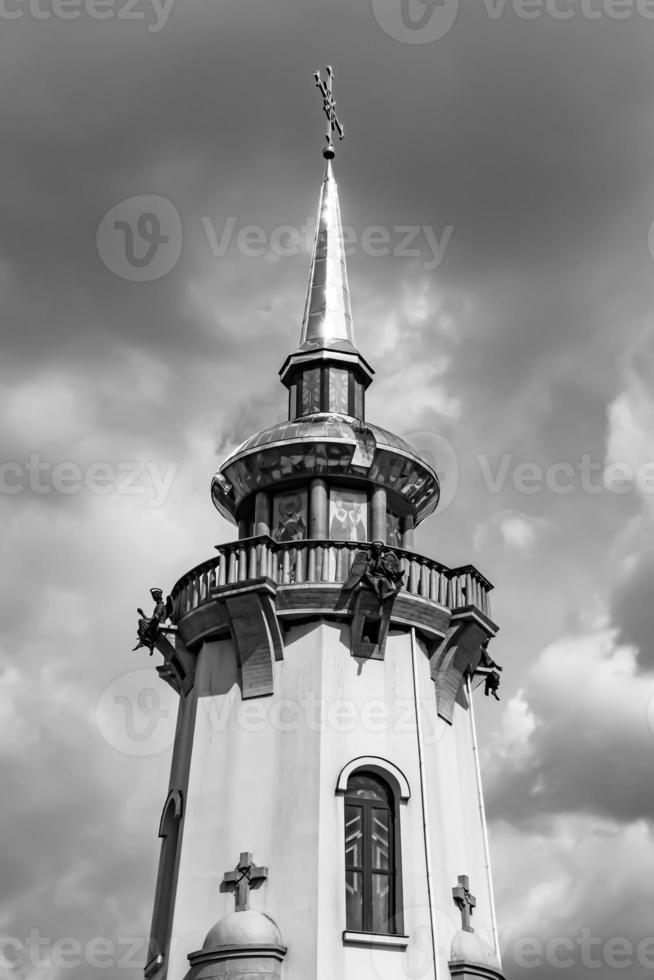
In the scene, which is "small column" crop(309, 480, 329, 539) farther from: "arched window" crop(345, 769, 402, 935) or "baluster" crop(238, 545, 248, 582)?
"arched window" crop(345, 769, 402, 935)

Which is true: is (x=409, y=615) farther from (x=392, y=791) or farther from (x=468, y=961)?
(x=468, y=961)

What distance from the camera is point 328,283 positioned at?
38031mm

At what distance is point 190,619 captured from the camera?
98.6ft

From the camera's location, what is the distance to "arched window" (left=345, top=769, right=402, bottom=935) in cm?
2602

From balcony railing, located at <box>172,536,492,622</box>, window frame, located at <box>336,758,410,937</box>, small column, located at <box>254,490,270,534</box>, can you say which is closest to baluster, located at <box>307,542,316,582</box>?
balcony railing, located at <box>172,536,492,622</box>

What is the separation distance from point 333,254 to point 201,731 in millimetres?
16738

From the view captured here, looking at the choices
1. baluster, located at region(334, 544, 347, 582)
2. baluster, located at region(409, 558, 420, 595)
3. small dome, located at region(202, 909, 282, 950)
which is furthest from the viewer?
baluster, located at region(409, 558, 420, 595)

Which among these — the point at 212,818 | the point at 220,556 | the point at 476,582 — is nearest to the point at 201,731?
the point at 212,818

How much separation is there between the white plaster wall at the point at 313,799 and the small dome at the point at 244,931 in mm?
351

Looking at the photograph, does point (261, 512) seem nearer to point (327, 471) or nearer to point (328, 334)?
point (327, 471)

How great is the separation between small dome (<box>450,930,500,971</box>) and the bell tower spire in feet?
45.7

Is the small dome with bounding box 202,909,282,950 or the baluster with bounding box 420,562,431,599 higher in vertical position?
the baluster with bounding box 420,562,431,599

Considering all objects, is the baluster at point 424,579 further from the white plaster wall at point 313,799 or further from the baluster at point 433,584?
the white plaster wall at point 313,799

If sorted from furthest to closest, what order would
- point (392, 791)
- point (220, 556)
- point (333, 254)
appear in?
point (333, 254), point (220, 556), point (392, 791)
